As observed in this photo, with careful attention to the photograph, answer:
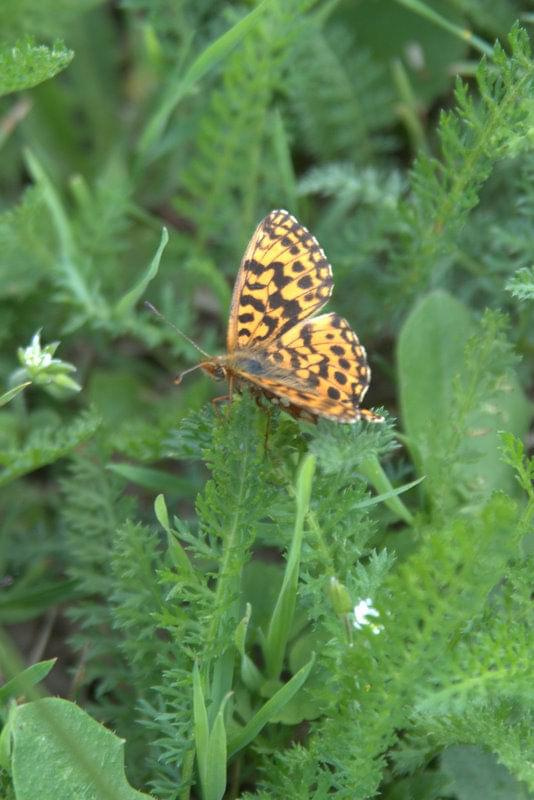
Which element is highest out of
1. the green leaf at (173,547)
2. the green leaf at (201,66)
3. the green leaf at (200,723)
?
the green leaf at (201,66)

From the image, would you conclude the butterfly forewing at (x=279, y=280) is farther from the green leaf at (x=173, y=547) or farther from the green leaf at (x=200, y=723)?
the green leaf at (x=200, y=723)

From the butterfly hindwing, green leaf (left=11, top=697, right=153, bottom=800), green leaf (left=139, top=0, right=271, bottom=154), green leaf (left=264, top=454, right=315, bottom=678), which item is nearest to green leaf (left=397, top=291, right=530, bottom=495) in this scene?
the butterfly hindwing

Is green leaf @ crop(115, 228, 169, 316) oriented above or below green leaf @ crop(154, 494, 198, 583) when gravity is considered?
above

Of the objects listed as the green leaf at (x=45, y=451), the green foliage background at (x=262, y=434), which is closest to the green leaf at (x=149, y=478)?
the green foliage background at (x=262, y=434)

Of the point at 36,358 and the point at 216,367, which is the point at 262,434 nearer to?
the point at 216,367

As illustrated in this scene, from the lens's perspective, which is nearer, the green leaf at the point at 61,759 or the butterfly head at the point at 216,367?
the green leaf at the point at 61,759

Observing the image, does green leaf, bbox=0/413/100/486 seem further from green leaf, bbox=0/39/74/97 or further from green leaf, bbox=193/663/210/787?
green leaf, bbox=0/39/74/97

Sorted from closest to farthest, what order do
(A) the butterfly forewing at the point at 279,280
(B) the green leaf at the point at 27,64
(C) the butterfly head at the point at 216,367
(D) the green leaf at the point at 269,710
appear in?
(D) the green leaf at the point at 269,710 → (B) the green leaf at the point at 27,64 → (C) the butterfly head at the point at 216,367 → (A) the butterfly forewing at the point at 279,280
